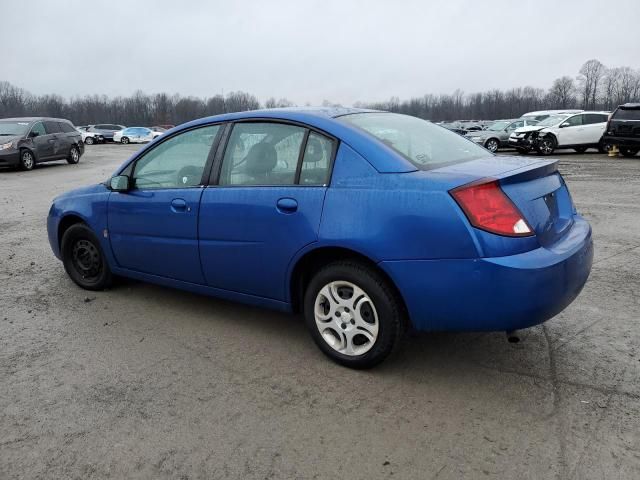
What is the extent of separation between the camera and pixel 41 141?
18531 millimetres

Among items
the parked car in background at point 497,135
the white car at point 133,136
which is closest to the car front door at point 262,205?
the parked car in background at point 497,135

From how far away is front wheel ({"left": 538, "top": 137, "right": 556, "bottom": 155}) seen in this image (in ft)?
67.9

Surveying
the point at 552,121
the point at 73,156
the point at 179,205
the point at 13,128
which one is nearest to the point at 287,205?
the point at 179,205

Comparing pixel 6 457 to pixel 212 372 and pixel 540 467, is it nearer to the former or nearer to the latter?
pixel 212 372

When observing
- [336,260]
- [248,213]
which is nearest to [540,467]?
[336,260]

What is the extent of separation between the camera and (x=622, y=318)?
3.96 meters

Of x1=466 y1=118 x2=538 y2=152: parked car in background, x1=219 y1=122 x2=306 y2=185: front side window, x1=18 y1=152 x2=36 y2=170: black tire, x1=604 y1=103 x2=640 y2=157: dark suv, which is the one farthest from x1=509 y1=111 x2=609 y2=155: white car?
x1=219 y1=122 x2=306 y2=185: front side window

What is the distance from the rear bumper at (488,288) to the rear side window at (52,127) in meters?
19.4

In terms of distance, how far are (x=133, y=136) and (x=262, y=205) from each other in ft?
140

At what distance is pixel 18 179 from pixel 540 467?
16.6 m

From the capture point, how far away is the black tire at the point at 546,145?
20688 millimetres

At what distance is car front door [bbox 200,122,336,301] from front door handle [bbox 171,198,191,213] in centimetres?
19

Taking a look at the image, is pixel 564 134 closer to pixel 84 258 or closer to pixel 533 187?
pixel 533 187

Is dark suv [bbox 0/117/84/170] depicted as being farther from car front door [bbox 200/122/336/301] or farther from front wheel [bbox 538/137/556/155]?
front wheel [bbox 538/137/556/155]
